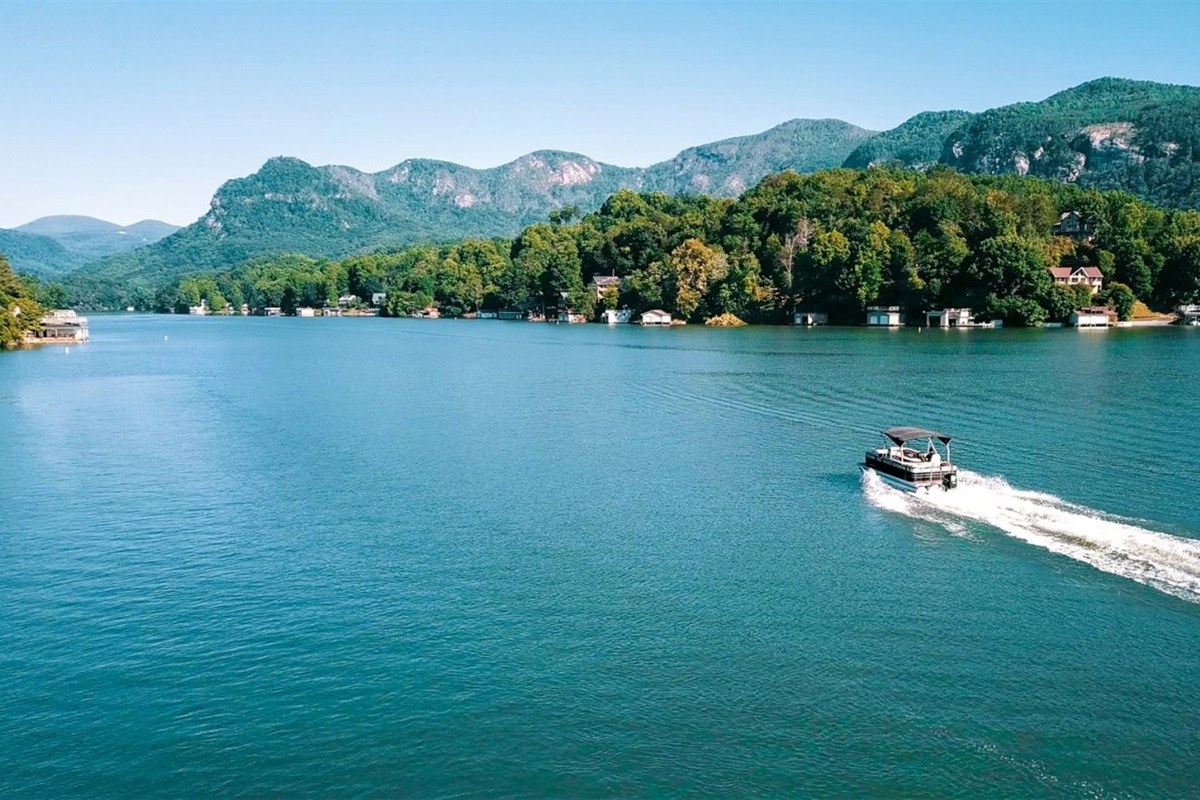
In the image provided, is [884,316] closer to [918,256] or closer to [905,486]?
[918,256]

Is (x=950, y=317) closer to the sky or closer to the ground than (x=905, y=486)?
closer to the sky

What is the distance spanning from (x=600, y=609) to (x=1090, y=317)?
441 feet

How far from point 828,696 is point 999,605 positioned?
811 cm

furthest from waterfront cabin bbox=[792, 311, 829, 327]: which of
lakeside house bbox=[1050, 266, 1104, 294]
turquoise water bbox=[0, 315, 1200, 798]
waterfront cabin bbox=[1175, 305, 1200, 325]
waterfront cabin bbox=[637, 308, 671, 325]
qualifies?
turquoise water bbox=[0, 315, 1200, 798]

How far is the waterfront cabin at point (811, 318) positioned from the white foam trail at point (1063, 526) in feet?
396

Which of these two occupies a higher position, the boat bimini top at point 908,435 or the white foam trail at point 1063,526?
the boat bimini top at point 908,435

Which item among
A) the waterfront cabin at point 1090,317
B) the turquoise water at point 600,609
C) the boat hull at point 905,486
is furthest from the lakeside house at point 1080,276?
the boat hull at point 905,486

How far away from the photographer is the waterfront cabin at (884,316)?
146500 mm

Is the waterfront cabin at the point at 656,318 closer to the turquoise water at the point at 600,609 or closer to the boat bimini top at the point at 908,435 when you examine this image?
the turquoise water at the point at 600,609

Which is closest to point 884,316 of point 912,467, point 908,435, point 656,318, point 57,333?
point 656,318

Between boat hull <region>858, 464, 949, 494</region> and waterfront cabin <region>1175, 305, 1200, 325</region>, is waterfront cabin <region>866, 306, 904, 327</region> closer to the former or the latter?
waterfront cabin <region>1175, 305, 1200, 325</region>

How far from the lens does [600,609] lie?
25.6 metres

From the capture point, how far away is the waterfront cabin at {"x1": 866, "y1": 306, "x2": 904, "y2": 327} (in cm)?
14650

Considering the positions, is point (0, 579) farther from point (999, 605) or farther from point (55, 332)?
point (55, 332)
